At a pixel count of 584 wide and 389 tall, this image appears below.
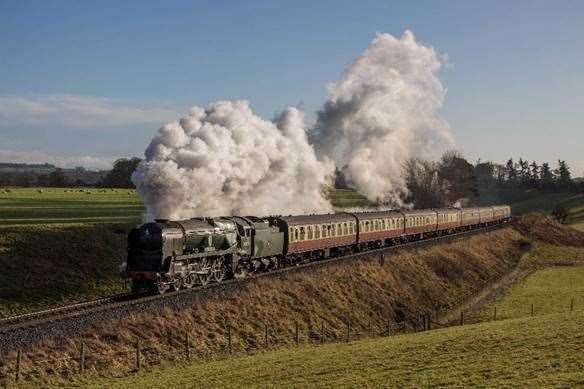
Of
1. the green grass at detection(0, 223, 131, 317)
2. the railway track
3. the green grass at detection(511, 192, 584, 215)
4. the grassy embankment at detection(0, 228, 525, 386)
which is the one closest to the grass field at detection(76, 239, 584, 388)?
the grassy embankment at detection(0, 228, 525, 386)

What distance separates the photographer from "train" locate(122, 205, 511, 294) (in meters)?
26.4

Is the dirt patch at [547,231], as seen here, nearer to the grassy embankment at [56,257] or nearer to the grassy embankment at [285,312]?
the grassy embankment at [285,312]

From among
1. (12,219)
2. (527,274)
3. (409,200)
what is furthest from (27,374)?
(409,200)

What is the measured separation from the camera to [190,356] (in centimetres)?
2305

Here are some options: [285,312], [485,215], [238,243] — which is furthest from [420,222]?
[285,312]

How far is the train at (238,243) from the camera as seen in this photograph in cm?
2636

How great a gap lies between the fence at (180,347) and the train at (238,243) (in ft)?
11.1

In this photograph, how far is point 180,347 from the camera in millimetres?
23609

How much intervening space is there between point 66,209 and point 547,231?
60.9 metres

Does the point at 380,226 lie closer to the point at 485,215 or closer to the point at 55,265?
the point at 55,265

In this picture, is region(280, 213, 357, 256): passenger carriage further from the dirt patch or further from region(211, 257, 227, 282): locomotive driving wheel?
the dirt patch

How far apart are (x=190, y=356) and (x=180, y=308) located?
2797 millimetres

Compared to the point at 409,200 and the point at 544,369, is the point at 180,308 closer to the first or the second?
the point at 544,369

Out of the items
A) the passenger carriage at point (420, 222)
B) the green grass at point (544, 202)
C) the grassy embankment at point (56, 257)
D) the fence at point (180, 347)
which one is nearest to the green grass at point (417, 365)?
the fence at point (180, 347)
